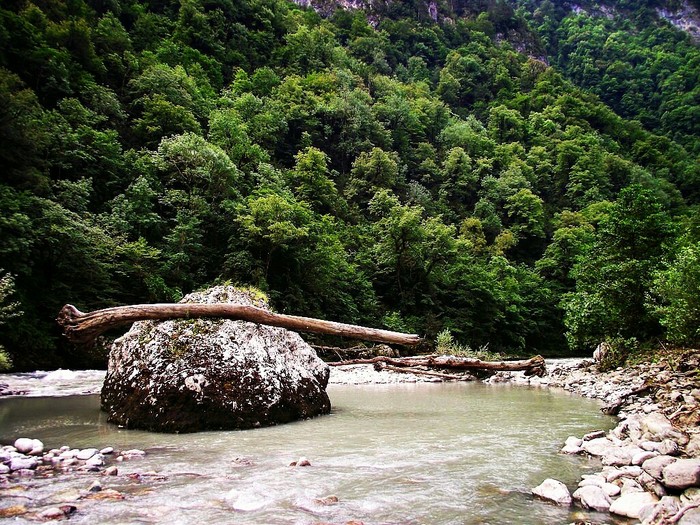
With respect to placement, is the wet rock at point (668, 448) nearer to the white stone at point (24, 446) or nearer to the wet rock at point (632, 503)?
the wet rock at point (632, 503)

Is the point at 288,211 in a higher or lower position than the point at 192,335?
higher

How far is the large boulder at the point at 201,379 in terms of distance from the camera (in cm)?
728

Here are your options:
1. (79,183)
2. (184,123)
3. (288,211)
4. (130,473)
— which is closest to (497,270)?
(288,211)

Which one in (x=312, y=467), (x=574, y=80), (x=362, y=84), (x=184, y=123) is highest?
(x=574, y=80)

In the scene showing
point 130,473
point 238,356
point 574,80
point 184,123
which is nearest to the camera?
point 130,473

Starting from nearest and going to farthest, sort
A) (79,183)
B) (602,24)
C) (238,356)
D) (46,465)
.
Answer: (46,465)
(238,356)
(79,183)
(602,24)

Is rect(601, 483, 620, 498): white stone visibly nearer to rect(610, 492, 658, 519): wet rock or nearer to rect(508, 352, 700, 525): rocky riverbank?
Answer: rect(508, 352, 700, 525): rocky riverbank

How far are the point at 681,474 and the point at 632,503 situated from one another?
1.73 ft

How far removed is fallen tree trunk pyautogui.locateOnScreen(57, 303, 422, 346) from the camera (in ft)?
27.6

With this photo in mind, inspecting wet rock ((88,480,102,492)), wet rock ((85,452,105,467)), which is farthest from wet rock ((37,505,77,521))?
wet rock ((85,452,105,467))

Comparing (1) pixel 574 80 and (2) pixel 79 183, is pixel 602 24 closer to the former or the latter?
(1) pixel 574 80

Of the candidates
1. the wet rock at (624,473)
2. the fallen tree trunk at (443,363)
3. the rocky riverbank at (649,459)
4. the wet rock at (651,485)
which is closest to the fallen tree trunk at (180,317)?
the fallen tree trunk at (443,363)

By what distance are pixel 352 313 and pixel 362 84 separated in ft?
174

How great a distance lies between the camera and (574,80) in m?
116
